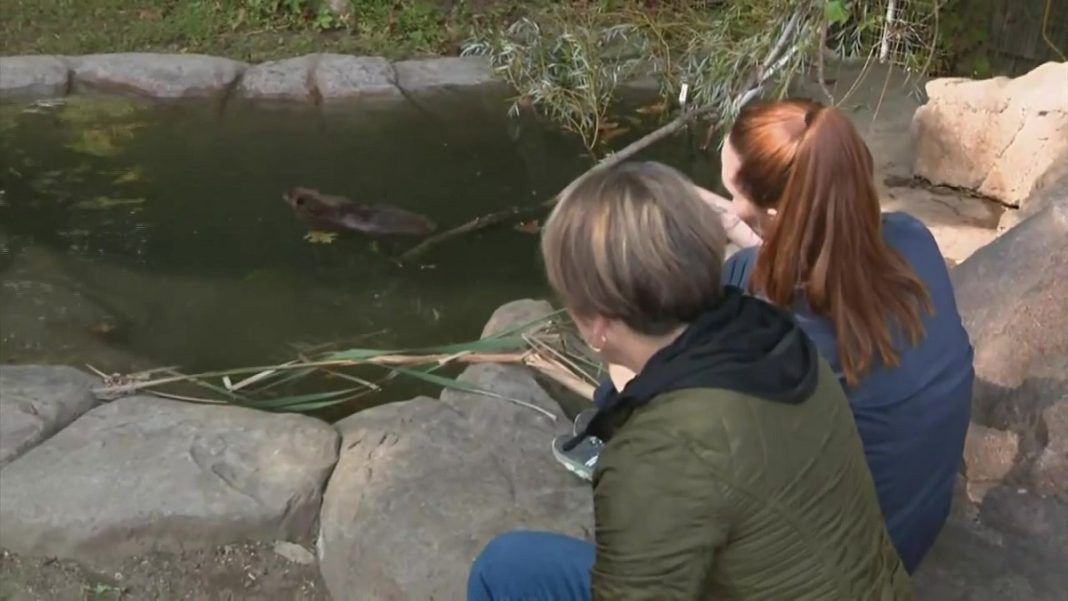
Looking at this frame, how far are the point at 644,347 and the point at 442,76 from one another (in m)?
6.02

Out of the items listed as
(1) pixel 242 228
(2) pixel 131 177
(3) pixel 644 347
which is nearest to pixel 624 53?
(1) pixel 242 228

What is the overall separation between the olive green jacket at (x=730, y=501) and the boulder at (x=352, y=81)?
594 centimetres

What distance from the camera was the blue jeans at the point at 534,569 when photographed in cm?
176

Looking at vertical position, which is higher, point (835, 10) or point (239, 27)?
point (835, 10)

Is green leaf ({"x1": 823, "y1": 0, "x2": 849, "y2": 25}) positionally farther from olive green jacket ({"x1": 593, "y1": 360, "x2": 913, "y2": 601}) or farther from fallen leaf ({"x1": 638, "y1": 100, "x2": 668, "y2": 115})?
olive green jacket ({"x1": 593, "y1": 360, "x2": 913, "y2": 601})

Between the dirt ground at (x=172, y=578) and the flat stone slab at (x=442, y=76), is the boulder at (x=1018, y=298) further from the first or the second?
the flat stone slab at (x=442, y=76)

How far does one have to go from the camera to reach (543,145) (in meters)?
6.32

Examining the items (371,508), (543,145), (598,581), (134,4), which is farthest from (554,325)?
(134,4)

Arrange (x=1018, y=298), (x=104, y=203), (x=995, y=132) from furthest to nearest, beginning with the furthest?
(x=104, y=203), (x=995, y=132), (x=1018, y=298)

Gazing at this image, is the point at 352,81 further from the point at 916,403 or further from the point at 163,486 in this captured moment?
the point at 916,403

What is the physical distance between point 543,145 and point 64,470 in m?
4.00

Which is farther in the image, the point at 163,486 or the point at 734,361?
the point at 163,486

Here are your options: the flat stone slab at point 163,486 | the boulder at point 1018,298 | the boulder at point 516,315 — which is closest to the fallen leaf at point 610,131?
the boulder at point 516,315

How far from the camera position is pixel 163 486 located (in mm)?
2682
